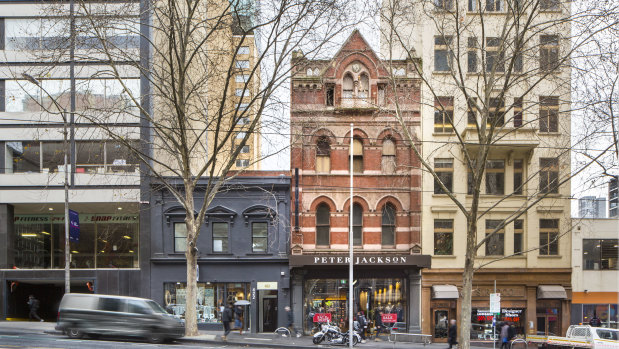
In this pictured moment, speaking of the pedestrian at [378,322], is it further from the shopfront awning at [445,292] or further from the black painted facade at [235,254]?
the black painted facade at [235,254]

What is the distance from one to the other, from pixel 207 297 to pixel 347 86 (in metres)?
13.9

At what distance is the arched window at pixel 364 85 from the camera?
102 ft

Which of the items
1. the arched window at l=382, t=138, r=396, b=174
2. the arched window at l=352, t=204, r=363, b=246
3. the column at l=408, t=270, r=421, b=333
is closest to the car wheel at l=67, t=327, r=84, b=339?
the arched window at l=352, t=204, r=363, b=246

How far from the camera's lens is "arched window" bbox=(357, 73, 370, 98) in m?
31.2

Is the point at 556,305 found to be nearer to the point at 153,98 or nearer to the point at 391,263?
the point at 391,263

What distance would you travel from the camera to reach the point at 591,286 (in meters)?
32.9

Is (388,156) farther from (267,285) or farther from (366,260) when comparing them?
(267,285)

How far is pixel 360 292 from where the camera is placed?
30.5 m

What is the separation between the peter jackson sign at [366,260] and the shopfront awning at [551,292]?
6.52 meters

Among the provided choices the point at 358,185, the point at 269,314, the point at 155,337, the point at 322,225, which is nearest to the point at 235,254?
the point at 269,314

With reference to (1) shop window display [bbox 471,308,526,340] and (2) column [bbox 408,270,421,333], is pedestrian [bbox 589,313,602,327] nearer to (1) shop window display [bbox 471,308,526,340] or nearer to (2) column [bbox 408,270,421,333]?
(1) shop window display [bbox 471,308,526,340]

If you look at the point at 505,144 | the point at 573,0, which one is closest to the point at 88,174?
the point at 505,144

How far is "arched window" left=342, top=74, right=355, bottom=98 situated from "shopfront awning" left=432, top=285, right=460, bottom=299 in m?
11.5

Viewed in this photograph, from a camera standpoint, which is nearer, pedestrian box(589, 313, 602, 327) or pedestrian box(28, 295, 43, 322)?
pedestrian box(28, 295, 43, 322)
